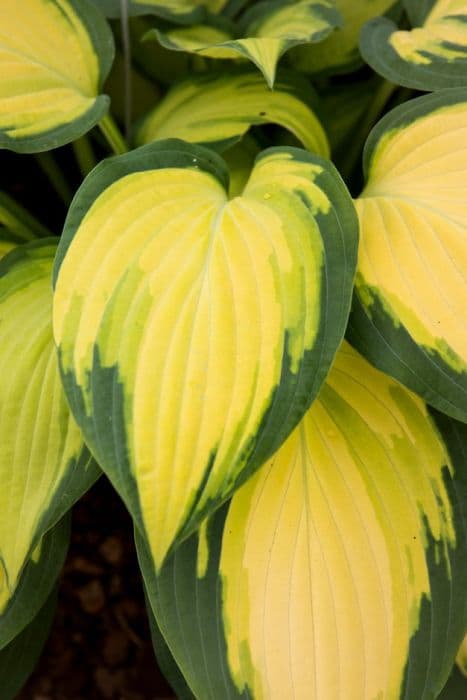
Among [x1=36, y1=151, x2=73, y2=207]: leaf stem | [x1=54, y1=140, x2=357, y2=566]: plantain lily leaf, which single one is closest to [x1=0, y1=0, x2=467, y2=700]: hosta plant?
[x1=54, y1=140, x2=357, y2=566]: plantain lily leaf

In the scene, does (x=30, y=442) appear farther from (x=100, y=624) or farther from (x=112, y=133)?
(x=100, y=624)

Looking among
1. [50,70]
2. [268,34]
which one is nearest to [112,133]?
[50,70]

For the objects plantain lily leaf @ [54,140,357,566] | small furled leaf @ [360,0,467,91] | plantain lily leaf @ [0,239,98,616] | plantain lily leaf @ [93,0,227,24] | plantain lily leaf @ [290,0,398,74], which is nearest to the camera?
plantain lily leaf @ [54,140,357,566]

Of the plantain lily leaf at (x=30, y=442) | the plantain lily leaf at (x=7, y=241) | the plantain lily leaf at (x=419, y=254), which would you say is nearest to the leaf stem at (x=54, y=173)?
the plantain lily leaf at (x=7, y=241)

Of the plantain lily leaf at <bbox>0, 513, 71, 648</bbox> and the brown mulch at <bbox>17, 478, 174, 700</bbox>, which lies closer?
the plantain lily leaf at <bbox>0, 513, 71, 648</bbox>

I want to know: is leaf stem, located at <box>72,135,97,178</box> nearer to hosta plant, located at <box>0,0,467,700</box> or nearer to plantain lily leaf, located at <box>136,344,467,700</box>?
hosta plant, located at <box>0,0,467,700</box>

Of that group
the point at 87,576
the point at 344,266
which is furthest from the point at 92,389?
the point at 87,576
